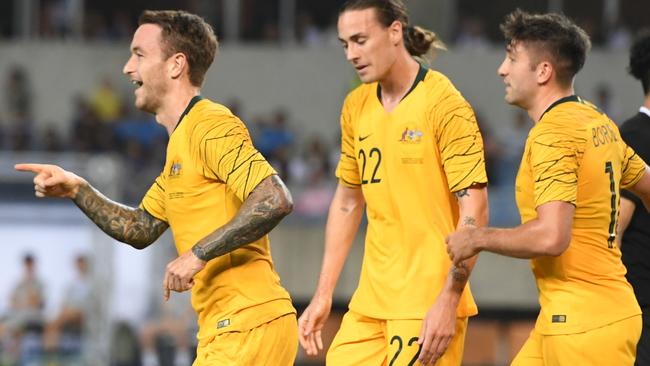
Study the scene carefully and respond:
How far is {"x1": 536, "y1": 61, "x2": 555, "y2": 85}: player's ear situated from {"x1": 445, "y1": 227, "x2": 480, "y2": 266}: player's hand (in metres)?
0.81

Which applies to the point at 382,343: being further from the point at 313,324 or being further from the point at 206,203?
the point at 206,203

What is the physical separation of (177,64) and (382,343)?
156 cm

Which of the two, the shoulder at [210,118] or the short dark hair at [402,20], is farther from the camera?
the short dark hair at [402,20]

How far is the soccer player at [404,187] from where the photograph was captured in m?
6.03

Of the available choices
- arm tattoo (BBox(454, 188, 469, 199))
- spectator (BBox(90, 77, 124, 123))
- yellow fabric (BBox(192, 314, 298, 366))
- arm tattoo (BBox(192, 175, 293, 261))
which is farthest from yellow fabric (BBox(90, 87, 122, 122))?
arm tattoo (BBox(192, 175, 293, 261))

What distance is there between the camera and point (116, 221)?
6395 mm

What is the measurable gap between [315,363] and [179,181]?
11999 millimetres

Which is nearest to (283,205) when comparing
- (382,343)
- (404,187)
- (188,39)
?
(404,187)

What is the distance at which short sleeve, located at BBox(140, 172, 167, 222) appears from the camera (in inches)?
252

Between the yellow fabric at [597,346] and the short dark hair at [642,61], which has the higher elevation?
the short dark hair at [642,61]

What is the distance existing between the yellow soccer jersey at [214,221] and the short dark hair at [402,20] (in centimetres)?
80

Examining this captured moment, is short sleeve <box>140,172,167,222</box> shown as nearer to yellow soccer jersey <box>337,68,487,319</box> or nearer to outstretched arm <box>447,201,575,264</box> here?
yellow soccer jersey <box>337,68,487,319</box>

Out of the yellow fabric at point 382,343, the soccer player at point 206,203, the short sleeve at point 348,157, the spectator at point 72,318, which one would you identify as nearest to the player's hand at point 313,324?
the yellow fabric at point 382,343

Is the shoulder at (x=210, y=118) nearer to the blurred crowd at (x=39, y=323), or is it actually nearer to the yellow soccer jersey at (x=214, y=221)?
the yellow soccer jersey at (x=214, y=221)
